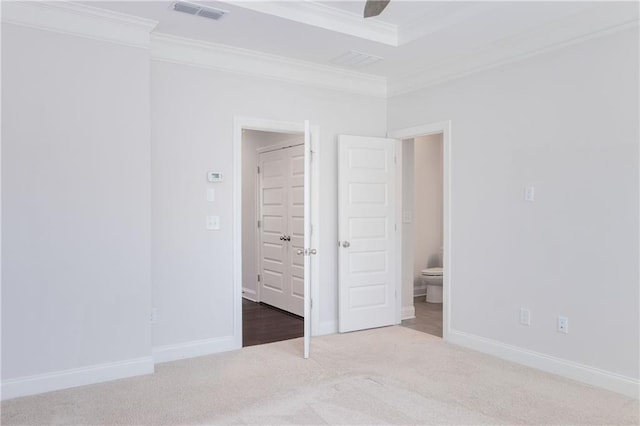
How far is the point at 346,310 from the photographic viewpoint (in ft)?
16.5

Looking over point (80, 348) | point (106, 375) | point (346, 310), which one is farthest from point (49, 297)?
point (346, 310)

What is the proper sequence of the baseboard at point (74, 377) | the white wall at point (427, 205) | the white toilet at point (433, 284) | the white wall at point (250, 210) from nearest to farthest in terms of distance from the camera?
the baseboard at point (74, 377) → the white toilet at point (433, 284) → the white wall at point (250, 210) → the white wall at point (427, 205)

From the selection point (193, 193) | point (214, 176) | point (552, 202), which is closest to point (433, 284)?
point (552, 202)

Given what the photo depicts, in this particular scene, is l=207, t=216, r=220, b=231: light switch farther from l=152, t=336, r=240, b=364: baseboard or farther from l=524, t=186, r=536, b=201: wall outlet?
l=524, t=186, r=536, b=201: wall outlet

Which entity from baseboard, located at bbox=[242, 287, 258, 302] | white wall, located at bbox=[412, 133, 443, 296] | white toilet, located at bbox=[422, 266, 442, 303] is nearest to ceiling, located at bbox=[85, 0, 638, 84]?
white wall, located at bbox=[412, 133, 443, 296]

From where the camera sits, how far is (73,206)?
3.48 meters

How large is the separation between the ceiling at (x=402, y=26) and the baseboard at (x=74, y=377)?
8.49 ft

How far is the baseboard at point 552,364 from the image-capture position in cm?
336

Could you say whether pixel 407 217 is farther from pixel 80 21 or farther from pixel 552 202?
pixel 80 21

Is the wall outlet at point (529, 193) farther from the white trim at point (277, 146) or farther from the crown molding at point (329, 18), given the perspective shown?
the white trim at point (277, 146)

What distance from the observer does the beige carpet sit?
2963 millimetres

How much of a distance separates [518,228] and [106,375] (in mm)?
3425

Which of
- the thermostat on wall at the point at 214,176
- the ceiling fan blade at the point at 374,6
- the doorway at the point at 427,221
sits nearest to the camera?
the ceiling fan blade at the point at 374,6

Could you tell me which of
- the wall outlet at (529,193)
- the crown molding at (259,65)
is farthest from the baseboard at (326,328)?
the crown molding at (259,65)
